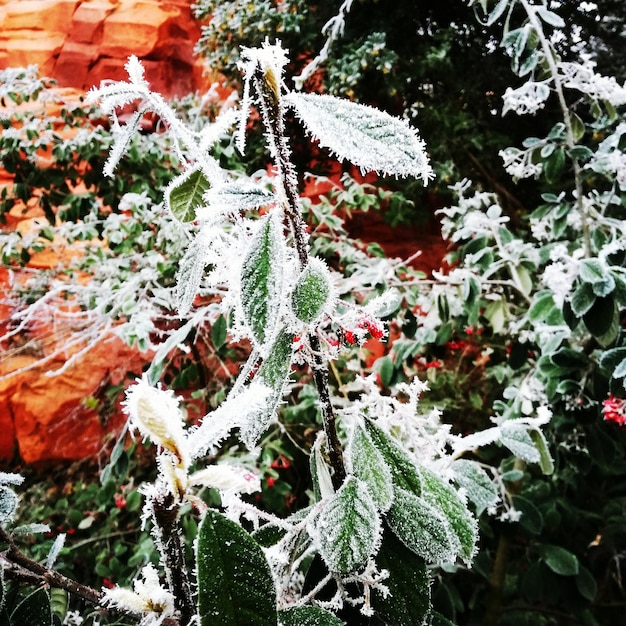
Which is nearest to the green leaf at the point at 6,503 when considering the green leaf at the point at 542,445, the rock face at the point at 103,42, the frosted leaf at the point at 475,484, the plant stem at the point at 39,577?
the plant stem at the point at 39,577

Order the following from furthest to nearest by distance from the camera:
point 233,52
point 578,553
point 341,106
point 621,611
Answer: point 233,52 < point 621,611 < point 578,553 < point 341,106

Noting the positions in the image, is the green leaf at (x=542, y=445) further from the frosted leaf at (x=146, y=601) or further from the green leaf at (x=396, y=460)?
the frosted leaf at (x=146, y=601)

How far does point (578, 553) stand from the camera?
1.30 metres

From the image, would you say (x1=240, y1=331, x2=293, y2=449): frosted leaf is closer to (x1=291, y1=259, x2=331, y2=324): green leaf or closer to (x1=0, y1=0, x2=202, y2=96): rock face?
(x1=291, y1=259, x2=331, y2=324): green leaf

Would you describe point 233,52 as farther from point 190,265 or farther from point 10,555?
point 10,555

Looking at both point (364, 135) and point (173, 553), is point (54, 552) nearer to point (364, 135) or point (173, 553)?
point (173, 553)

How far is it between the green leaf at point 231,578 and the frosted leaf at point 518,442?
1.19 ft

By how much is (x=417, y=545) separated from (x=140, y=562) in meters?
1.09

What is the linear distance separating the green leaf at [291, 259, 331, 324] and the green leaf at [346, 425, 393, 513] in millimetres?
123

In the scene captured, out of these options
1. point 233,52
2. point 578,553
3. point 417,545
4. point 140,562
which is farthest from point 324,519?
point 233,52

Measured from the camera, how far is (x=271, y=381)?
31 centimetres

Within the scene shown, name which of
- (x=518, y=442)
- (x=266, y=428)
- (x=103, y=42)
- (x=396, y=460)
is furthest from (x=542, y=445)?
(x=103, y=42)

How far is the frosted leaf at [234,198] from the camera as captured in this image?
0.29 meters

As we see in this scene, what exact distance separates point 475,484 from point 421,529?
7.6 inches
